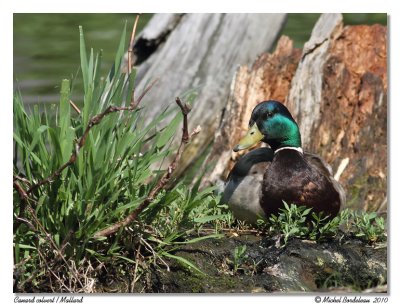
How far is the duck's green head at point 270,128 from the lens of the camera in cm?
520

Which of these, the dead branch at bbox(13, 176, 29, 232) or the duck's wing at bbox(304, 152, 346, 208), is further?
the duck's wing at bbox(304, 152, 346, 208)

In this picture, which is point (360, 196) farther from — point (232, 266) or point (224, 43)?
point (232, 266)

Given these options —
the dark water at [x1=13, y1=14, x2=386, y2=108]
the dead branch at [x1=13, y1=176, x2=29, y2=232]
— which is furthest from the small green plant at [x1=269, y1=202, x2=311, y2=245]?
the dark water at [x1=13, y1=14, x2=386, y2=108]

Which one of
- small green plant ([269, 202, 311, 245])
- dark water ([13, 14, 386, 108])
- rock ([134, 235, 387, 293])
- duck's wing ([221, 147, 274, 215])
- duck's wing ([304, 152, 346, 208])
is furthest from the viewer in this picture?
dark water ([13, 14, 386, 108])

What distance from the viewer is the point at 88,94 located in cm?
434

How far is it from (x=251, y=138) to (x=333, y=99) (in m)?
1.75

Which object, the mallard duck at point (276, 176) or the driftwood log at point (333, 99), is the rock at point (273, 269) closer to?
the mallard duck at point (276, 176)

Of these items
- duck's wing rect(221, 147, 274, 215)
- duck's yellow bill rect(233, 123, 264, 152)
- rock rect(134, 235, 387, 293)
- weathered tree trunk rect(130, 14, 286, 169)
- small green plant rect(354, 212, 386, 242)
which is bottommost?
rock rect(134, 235, 387, 293)

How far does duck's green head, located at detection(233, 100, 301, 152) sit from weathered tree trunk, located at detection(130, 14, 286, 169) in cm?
222

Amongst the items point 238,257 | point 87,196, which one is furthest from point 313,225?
point 87,196

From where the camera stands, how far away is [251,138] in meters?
5.20

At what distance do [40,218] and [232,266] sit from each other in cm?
98

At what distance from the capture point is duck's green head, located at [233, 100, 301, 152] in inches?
205

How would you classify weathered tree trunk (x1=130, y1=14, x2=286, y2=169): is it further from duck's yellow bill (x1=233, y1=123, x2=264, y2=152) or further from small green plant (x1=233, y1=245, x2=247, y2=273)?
small green plant (x1=233, y1=245, x2=247, y2=273)
